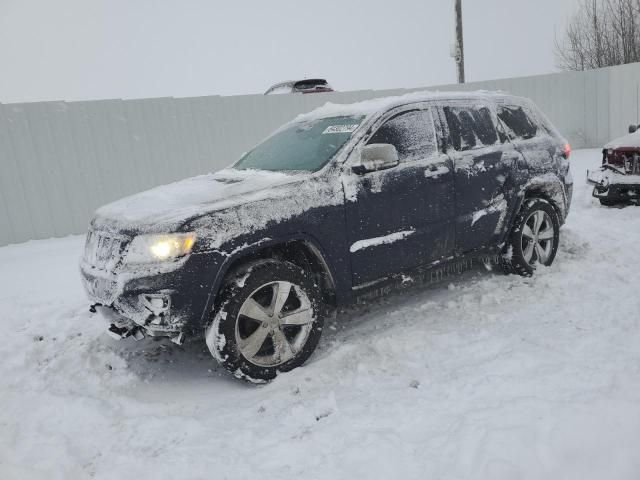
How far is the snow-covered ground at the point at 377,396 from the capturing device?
7.64 ft

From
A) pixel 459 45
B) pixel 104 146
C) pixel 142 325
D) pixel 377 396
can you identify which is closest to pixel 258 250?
pixel 142 325

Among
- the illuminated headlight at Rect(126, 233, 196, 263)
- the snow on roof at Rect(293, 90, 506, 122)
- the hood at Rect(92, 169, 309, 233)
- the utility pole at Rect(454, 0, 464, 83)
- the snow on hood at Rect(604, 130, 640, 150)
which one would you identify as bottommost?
the snow on hood at Rect(604, 130, 640, 150)

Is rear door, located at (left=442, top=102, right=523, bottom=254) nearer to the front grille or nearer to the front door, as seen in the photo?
the front door

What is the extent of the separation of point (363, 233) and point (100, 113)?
6.57 meters

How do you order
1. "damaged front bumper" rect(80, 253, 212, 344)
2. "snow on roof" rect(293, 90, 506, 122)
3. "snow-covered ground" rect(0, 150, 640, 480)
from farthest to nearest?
"snow on roof" rect(293, 90, 506, 122) < "damaged front bumper" rect(80, 253, 212, 344) < "snow-covered ground" rect(0, 150, 640, 480)

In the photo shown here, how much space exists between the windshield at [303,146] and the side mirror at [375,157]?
25 centimetres

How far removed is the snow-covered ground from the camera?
7.64 ft

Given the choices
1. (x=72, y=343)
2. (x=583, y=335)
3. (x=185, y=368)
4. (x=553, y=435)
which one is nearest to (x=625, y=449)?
(x=553, y=435)

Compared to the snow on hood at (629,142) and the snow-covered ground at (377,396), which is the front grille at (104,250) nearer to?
the snow-covered ground at (377,396)

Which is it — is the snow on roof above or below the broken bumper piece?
above

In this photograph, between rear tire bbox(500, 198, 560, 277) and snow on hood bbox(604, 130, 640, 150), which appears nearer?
rear tire bbox(500, 198, 560, 277)

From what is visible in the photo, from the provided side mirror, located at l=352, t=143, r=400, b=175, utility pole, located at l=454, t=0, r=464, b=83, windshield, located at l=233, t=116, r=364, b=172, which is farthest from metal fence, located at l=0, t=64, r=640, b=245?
utility pole, located at l=454, t=0, r=464, b=83

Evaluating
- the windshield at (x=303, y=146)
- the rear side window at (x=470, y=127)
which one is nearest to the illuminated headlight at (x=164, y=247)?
the windshield at (x=303, y=146)

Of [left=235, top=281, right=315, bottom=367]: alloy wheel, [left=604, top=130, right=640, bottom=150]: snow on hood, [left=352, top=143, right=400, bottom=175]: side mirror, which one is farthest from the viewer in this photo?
[left=604, top=130, right=640, bottom=150]: snow on hood
